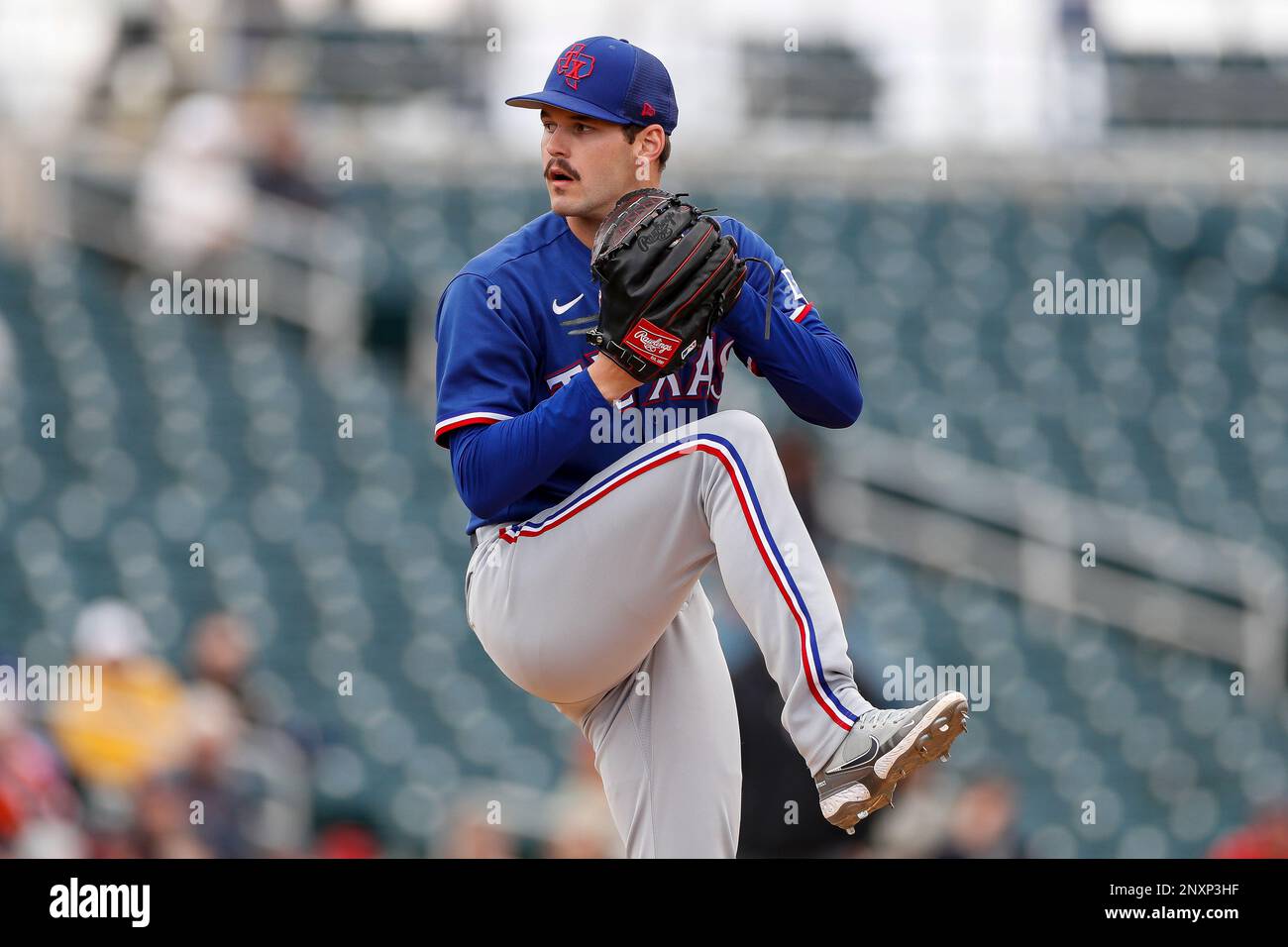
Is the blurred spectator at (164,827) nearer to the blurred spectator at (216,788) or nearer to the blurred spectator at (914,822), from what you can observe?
the blurred spectator at (216,788)

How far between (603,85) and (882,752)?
114 cm

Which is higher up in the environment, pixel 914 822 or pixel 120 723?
pixel 120 723

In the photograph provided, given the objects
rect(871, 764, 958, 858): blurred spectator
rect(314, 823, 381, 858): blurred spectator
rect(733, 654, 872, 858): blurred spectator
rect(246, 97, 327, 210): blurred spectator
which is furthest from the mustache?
rect(246, 97, 327, 210): blurred spectator

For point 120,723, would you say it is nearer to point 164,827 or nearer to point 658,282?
point 164,827

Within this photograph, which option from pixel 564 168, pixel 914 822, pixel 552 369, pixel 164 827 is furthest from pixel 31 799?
pixel 564 168

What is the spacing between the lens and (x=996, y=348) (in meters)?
8.75

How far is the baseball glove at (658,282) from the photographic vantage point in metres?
2.75

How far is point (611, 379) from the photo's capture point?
2.78 metres

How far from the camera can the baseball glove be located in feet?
9.04

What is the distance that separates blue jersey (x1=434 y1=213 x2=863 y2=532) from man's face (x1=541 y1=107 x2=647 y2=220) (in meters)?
0.10

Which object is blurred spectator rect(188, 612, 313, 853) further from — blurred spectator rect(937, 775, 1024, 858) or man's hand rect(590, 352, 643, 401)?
man's hand rect(590, 352, 643, 401)

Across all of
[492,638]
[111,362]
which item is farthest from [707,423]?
[111,362]

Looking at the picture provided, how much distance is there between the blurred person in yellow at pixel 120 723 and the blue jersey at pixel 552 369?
3353mm
